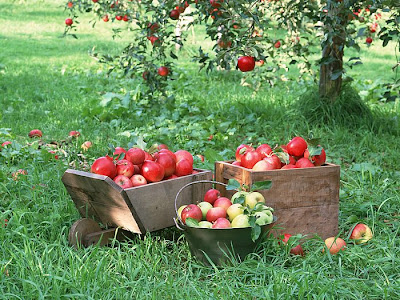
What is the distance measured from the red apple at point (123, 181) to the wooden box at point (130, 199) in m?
0.08

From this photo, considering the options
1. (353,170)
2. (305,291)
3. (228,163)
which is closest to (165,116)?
(353,170)

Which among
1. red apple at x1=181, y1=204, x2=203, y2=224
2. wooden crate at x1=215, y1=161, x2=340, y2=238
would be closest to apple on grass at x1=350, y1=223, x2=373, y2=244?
wooden crate at x1=215, y1=161, x2=340, y2=238

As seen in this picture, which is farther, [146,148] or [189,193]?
[146,148]

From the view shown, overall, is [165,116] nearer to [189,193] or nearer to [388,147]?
[388,147]

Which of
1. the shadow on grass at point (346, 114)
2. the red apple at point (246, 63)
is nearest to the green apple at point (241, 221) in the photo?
the red apple at point (246, 63)

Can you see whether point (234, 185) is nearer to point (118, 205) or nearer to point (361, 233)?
point (118, 205)

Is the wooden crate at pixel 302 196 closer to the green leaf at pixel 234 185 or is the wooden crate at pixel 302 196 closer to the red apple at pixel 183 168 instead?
the green leaf at pixel 234 185

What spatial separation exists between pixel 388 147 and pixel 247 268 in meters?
2.87

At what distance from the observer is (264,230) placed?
8.90 ft

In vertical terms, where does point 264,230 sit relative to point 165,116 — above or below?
above

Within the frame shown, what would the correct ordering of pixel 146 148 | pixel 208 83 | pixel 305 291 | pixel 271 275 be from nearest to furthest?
pixel 305 291 → pixel 271 275 → pixel 146 148 → pixel 208 83

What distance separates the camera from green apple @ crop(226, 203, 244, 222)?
9.12 ft

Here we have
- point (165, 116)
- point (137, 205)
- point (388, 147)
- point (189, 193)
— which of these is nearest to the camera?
point (137, 205)

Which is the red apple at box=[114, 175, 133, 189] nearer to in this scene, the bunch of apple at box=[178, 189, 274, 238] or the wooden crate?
the bunch of apple at box=[178, 189, 274, 238]
